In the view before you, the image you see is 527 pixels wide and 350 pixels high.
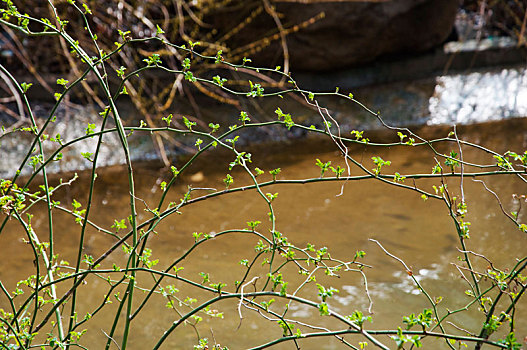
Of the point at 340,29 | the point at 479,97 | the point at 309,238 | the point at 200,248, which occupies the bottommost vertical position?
the point at 200,248

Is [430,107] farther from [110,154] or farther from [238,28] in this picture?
[110,154]

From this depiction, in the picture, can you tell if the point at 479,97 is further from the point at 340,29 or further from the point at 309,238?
the point at 309,238

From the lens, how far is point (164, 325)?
2418 mm

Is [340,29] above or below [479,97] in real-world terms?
above

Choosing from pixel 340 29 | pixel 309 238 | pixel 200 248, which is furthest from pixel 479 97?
pixel 200 248

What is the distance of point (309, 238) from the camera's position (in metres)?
3.10

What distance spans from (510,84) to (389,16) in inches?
44.3

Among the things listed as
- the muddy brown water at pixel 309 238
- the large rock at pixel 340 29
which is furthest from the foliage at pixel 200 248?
the large rock at pixel 340 29

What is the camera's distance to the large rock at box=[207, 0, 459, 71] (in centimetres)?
507

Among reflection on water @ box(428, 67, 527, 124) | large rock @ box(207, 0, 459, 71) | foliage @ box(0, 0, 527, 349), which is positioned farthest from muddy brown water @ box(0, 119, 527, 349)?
large rock @ box(207, 0, 459, 71)

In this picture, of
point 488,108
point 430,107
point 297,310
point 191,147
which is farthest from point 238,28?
point 297,310

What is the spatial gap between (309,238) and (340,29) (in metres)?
2.64

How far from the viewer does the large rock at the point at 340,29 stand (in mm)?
5074

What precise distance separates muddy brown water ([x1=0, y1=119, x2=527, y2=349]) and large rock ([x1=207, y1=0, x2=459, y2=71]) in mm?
1222
